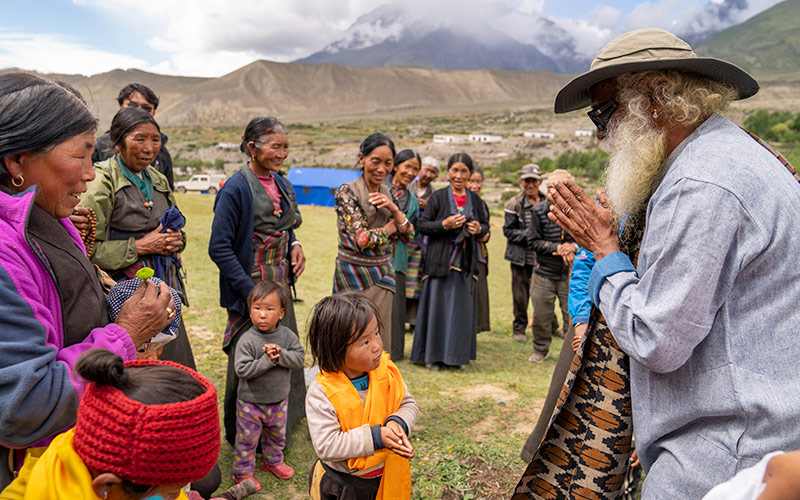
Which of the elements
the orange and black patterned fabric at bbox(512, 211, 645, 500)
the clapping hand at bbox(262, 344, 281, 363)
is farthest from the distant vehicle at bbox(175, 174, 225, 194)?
the orange and black patterned fabric at bbox(512, 211, 645, 500)

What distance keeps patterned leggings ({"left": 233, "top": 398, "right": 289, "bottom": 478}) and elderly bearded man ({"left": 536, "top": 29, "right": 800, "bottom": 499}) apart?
7.75 feet

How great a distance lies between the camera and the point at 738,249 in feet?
5.47

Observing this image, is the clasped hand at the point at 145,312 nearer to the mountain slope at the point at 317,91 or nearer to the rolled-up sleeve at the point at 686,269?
the rolled-up sleeve at the point at 686,269

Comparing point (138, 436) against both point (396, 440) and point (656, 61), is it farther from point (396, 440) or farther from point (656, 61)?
point (656, 61)

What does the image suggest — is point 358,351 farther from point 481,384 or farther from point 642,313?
point 481,384

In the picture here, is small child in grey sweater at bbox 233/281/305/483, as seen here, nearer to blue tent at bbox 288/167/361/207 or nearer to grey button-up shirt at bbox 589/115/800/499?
grey button-up shirt at bbox 589/115/800/499

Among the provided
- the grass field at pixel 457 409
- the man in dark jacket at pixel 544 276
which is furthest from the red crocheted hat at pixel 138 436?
the man in dark jacket at pixel 544 276

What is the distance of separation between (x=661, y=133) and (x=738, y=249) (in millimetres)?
592

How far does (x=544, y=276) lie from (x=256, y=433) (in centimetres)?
447

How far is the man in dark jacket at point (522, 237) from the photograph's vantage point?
7.26 metres

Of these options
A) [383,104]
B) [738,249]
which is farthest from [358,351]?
[383,104]

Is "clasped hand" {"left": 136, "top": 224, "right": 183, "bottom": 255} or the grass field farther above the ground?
"clasped hand" {"left": 136, "top": 224, "right": 183, "bottom": 255}

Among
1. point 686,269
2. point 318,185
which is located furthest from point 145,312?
point 318,185

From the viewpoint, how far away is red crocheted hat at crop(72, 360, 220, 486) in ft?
4.66
